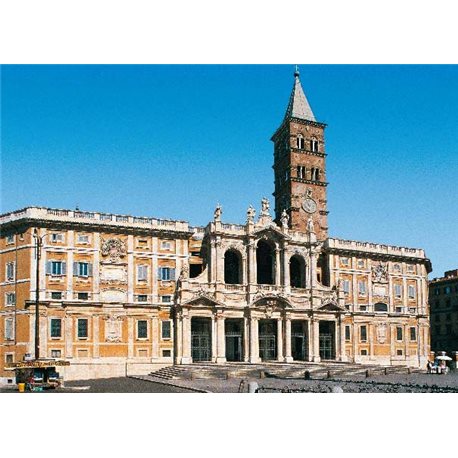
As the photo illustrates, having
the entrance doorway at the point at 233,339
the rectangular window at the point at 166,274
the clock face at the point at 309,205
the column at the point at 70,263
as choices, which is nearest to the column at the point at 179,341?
the rectangular window at the point at 166,274

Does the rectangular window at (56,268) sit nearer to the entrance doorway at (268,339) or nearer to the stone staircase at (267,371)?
the stone staircase at (267,371)

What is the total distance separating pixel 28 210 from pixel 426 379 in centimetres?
3082

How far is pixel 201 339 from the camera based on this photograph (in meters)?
53.3

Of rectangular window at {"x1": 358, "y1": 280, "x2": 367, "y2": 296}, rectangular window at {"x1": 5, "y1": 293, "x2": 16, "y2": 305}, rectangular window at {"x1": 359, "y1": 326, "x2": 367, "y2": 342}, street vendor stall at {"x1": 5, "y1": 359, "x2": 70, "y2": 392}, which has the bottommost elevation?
street vendor stall at {"x1": 5, "y1": 359, "x2": 70, "y2": 392}

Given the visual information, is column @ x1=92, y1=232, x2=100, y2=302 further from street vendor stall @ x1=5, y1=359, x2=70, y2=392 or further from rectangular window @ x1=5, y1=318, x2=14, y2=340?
street vendor stall @ x1=5, y1=359, x2=70, y2=392

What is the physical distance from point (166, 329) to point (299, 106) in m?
27.0

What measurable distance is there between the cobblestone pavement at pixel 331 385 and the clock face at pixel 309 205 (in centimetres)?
1976

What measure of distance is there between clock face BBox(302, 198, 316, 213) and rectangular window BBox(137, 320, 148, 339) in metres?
19.6

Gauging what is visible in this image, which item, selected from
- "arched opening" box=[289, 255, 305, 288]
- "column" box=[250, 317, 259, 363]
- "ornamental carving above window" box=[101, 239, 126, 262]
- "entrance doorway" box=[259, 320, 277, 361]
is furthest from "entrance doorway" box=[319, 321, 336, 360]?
"ornamental carving above window" box=[101, 239, 126, 262]

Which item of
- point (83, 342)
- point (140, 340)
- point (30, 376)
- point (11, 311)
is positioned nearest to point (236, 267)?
point (140, 340)

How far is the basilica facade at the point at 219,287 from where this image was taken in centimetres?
4878

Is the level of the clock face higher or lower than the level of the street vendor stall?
higher

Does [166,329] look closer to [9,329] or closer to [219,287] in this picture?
[219,287]

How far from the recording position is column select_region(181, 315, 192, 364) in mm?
51156
